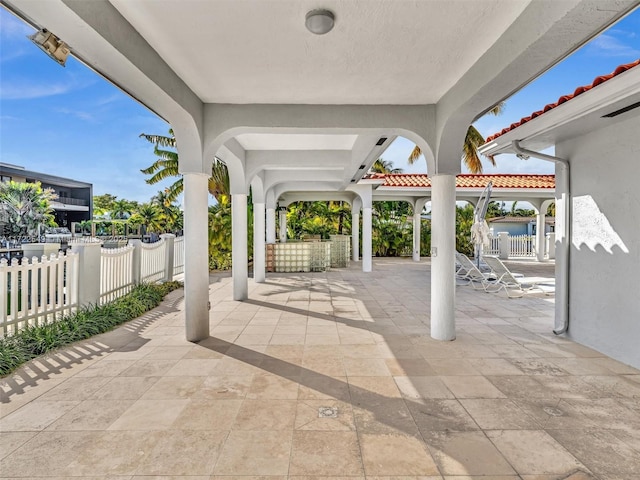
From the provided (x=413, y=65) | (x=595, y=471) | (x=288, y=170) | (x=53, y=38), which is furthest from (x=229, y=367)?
(x=288, y=170)

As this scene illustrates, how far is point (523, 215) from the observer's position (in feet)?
117

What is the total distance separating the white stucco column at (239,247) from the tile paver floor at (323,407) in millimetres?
2532

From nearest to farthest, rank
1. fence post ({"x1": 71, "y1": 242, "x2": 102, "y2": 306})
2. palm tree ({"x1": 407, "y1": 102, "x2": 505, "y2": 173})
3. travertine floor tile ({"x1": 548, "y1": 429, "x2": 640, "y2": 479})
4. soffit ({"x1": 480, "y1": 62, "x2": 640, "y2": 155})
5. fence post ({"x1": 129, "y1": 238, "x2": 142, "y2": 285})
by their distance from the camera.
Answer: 1. travertine floor tile ({"x1": 548, "y1": 429, "x2": 640, "y2": 479})
2. soffit ({"x1": 480, "y1": 62, "x2": 640, "y2": 155})
3. fence post ({"x1": 71, "y1": 242, "x2": 102, "y2": 306})
4. fence post ({"x1": 129, "y1": 238, "x2": 142, "y2": 285})
5. palm tree ({"x1": 407, "y1": 102, "x2": 505, "y2": 173})

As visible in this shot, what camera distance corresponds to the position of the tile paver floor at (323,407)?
2.43 metres

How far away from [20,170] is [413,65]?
36533 mm

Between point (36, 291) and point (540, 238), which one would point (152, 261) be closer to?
point (36, 291)

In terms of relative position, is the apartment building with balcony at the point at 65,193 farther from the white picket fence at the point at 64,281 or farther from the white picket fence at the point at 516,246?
the white picket fence at the point at 516,246

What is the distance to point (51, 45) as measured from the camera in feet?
10.1

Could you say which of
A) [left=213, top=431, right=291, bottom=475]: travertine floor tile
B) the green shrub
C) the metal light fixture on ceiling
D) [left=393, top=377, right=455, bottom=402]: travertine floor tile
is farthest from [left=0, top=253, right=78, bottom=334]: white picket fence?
[left=393, top=377, right=455, bottom=402]: travertine floor tile

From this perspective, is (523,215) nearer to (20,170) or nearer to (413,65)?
(413,65)

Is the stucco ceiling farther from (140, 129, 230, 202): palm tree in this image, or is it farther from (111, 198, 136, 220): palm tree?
A: (111, 198, 136, 220): palm tree

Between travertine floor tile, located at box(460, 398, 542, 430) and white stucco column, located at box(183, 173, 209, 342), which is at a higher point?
white stucco column, located at box(183, 173, 209, 342)

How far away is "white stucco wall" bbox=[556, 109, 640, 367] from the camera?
415 cm

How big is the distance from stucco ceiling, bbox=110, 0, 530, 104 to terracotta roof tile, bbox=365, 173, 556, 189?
10.6 metres
